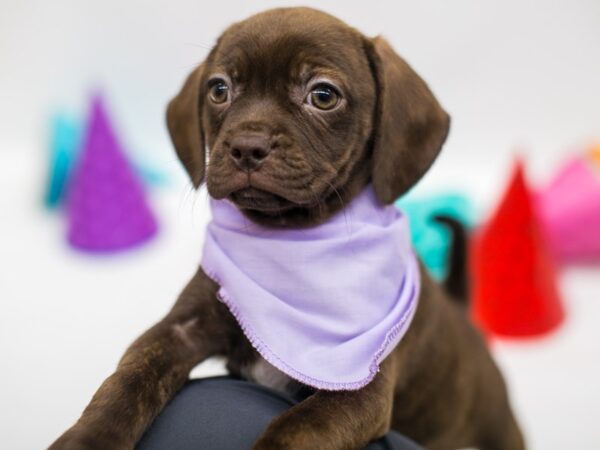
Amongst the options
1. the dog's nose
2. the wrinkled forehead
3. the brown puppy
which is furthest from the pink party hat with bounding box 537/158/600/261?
the dog's nose

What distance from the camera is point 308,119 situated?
2033 mm

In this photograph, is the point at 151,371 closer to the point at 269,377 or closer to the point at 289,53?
the point at 269,377

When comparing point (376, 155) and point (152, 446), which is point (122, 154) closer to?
point (376, 155)

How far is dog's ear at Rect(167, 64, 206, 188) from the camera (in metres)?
2.30

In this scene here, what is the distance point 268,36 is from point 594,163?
2.95 meters

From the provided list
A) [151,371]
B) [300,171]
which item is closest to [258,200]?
[300,171]

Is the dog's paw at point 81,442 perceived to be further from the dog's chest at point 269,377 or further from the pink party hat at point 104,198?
the pink party hat at point 104,198

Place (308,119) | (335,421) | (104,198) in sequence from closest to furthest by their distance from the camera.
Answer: (335,421), (308,119), (104,198)

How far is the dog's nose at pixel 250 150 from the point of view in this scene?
6.06 feet

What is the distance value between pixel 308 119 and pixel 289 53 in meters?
0.19

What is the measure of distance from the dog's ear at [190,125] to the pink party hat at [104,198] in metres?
1.69

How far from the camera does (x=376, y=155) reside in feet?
6.95

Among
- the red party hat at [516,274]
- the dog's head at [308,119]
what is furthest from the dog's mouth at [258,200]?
the red party hat at [516,274]

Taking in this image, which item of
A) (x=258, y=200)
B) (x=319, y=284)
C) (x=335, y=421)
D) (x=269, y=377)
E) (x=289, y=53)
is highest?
(x=289, y=53)
